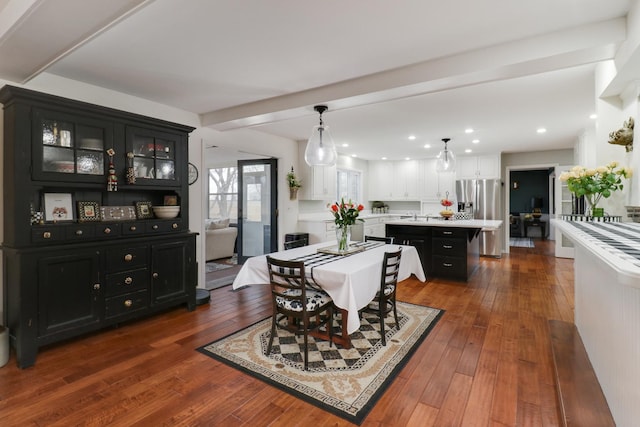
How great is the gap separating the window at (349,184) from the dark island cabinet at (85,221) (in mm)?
4529

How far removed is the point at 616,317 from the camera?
1582 mm

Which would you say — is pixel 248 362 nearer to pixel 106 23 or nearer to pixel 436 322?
pixel 436 322

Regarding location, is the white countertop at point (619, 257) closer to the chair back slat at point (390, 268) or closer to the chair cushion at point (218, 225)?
the chair back slat at point (390, 268)

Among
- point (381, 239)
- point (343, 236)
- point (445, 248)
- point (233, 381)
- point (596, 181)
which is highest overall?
point (596, 181)

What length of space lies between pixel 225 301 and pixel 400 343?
222cm

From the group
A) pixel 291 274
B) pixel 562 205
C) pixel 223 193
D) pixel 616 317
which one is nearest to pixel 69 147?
pixel 291 274

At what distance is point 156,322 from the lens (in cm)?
325

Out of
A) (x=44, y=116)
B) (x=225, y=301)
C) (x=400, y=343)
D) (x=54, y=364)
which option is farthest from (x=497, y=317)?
(x=44, y=116)

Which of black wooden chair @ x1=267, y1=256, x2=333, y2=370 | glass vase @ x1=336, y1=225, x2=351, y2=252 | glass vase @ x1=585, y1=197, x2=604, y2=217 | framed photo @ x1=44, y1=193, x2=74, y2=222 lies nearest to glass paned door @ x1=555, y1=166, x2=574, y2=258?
glass vase @ x1=585, y1=197, x2=604, y2=217

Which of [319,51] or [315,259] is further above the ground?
[319,51]

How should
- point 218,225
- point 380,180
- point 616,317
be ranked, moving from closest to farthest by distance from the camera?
point 616,317, point 218,225, point 380,180

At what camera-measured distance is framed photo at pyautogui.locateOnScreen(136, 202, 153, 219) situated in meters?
3.43

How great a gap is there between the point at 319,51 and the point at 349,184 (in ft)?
18.6

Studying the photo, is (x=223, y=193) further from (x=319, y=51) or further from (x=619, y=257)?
(x=619, y=257)
